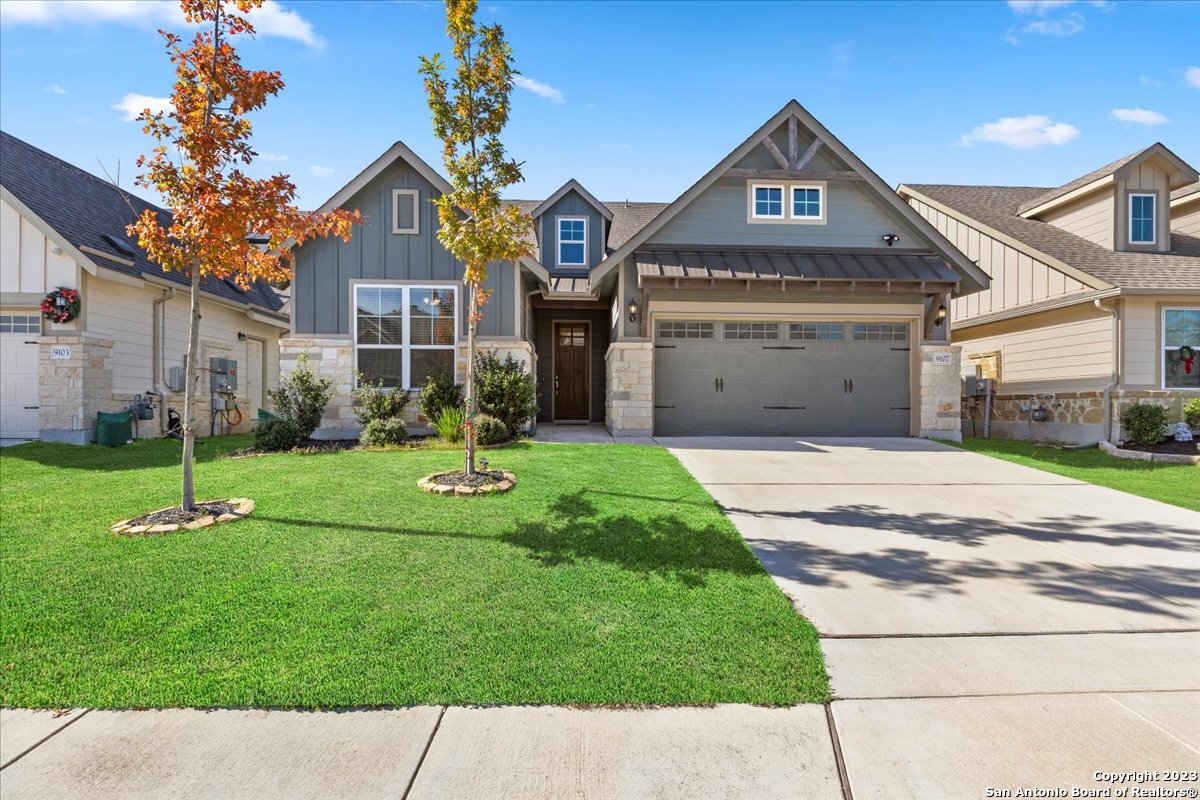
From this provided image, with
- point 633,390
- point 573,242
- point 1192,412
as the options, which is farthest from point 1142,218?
point 573,242

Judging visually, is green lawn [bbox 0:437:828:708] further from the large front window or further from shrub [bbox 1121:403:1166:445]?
the large front window

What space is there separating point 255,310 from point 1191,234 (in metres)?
25.8

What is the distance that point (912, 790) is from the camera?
2.22m

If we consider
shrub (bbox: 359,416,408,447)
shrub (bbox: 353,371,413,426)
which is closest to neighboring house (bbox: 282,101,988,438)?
shrub (bbox: 353,371,413,426)

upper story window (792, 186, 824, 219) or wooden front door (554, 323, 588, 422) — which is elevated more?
upper story window (792, 186, 824, 219)

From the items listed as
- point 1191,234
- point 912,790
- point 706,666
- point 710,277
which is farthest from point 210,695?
point 1191,234

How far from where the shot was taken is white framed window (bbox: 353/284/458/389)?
11.8 m

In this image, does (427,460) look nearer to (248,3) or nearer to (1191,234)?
(248,3)

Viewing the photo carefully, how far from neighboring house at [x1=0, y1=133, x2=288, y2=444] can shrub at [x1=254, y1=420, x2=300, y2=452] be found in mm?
4629

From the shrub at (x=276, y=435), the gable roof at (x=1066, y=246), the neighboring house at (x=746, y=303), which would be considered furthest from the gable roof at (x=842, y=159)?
the shrub at (x=276, y=435)

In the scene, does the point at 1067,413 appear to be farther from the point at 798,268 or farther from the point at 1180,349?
the point at 798,268

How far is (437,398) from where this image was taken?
1105 centimetres

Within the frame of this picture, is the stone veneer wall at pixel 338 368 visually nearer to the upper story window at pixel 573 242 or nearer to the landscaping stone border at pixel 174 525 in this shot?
the upper story window at pixel 573 242

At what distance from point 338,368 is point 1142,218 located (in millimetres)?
18953
